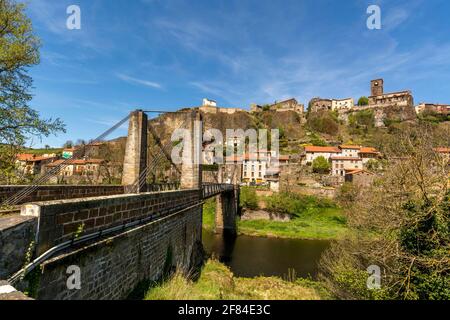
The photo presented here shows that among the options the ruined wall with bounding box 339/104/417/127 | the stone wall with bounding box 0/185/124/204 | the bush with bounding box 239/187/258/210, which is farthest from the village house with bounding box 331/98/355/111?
the stone wall with bounding box 0/185/124/204

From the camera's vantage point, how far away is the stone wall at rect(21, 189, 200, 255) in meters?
3.27

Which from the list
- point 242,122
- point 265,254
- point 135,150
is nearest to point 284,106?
point 242,122

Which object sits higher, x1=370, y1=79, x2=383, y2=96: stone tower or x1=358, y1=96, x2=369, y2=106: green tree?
x1=370, y1=79, x2=383, y2=96: stone tower

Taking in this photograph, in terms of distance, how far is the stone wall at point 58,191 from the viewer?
705cm

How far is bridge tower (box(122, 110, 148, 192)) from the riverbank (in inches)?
840

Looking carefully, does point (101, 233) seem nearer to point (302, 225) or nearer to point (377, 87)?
point (302, 225)

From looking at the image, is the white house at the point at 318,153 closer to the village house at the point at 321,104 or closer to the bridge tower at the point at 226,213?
the bridge tower at the point at 226,213

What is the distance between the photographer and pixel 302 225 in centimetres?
3161

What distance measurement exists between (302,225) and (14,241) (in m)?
31.9

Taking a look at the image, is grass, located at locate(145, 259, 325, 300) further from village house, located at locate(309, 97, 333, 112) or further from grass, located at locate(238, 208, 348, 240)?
village house, located at locate(309, 97, 333, 112)

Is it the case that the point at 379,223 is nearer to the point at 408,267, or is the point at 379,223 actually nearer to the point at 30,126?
the point at 408,267

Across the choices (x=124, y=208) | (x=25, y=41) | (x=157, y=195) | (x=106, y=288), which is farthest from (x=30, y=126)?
(x=106, y=288)

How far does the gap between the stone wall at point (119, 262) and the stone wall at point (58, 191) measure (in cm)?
350
